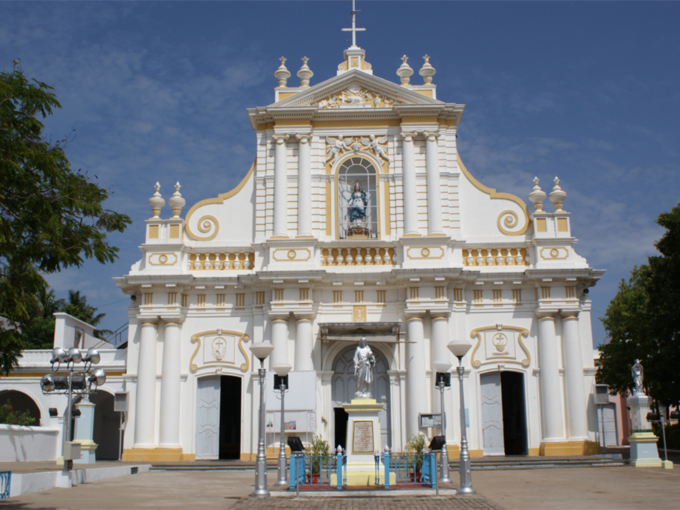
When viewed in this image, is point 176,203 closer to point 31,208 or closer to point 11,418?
point 11,418

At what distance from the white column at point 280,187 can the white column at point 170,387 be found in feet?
15.6

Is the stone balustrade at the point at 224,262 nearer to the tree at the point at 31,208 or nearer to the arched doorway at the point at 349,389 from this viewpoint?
the arched doorway at the point at 349,389

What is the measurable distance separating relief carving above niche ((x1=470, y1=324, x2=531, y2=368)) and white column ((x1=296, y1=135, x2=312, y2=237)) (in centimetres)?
667

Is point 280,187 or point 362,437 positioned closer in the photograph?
point 362,437

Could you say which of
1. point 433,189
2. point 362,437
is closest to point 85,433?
point 362,437

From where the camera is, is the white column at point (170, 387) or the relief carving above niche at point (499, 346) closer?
the white column at point (170, 387)

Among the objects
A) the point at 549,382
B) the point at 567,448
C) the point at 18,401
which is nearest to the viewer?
the point at 567,448

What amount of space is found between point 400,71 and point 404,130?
8.17 ft

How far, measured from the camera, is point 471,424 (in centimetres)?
2208

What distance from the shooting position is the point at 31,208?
9.75m

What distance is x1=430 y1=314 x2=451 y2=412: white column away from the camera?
71.9 feet

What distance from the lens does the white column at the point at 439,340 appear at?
21906 mm

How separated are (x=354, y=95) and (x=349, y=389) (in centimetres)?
1041

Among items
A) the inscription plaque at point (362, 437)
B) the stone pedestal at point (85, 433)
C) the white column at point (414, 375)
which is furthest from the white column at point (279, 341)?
the inscription plaque at point (362, 437)
